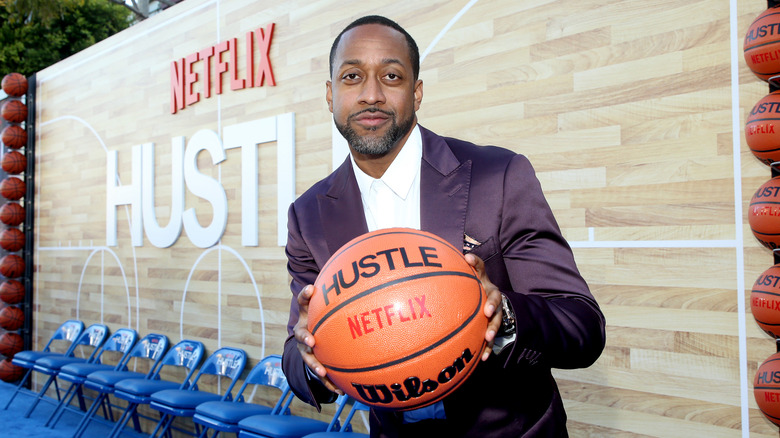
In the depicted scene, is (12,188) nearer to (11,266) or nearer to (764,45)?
(11,266)

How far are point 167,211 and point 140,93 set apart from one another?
1202 millimetres

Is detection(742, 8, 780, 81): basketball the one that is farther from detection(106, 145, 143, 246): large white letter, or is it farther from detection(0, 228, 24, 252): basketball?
detection(0, 228, 24, 252): basketball

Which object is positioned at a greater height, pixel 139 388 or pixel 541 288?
pixel 541 288

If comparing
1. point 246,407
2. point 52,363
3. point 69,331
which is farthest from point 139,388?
point 69,331

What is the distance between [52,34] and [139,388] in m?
Answer: 12.0

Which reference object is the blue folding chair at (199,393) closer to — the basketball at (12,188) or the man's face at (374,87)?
the man's face at (374,87)

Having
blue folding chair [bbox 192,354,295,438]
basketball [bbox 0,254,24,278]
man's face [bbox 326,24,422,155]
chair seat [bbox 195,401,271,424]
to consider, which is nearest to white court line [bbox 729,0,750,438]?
man's face [bbox 326,24,422,155]

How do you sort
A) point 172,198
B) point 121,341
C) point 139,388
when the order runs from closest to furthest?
point 139,388 < point 172,198 < point 121,341

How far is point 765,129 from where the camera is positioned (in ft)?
7.75

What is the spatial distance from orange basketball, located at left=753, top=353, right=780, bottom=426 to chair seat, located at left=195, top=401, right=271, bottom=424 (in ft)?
9.13

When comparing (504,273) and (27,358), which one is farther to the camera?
(27,358)

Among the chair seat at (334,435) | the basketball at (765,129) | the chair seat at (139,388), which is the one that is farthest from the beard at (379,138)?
the chair seat at (139,388)

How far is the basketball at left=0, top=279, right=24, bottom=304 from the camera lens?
709cm

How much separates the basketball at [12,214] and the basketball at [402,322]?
7196 mm
